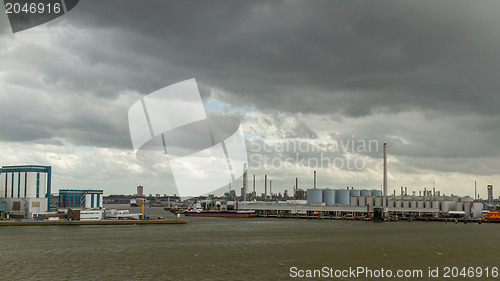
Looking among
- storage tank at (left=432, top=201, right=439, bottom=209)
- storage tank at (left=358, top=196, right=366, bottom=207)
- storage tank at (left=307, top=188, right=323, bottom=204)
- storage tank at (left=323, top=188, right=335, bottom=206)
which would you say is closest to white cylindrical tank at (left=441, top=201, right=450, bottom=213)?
storage tank at (left=432, top=201, right=439, bottom=209)

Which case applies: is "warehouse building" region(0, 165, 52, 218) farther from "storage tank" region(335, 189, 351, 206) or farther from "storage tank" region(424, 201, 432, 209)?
"storage tank" region(335, 189, 351, 206)

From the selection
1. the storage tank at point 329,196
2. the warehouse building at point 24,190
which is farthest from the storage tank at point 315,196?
the warehouse building at point 24,190

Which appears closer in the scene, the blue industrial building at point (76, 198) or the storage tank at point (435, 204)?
the blue industrial building at point (76, 198)

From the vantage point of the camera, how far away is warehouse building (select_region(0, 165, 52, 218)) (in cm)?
10888

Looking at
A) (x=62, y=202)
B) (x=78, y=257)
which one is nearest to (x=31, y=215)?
(x=62, y=202)

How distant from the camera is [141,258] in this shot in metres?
46.3

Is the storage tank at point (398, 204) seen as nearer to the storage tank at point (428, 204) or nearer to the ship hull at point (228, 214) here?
the storage tank at point (428, 204)

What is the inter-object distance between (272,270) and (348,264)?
26.3 feet

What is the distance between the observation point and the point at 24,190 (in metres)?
110

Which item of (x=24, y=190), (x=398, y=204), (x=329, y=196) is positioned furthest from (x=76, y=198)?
(x=398, y=204)

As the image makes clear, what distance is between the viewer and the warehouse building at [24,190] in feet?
357

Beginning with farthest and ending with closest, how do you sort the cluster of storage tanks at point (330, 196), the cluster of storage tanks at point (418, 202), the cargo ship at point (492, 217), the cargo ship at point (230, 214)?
the cluster of storage tanks at point (330, 196), the cargo ship at point (230, 214), the cluster of storage tanks at point (418, 202), the cargo ship at point (492, 217)

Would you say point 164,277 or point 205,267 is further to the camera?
point 205,267

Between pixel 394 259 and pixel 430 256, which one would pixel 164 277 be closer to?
pixel 394 259
